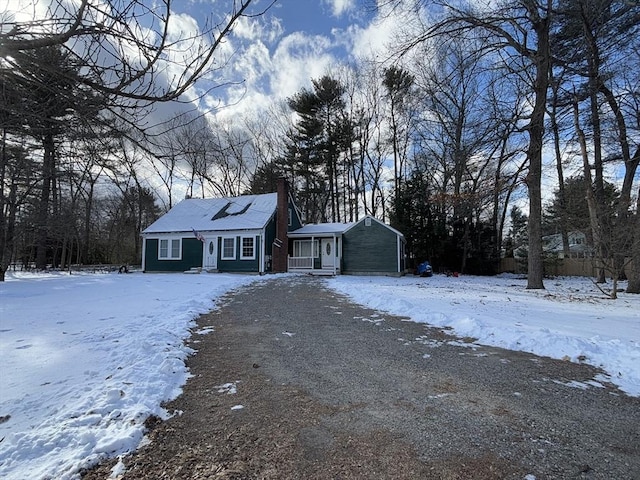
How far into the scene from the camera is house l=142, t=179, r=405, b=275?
65.7 feet

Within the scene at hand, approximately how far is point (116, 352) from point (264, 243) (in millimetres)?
15655

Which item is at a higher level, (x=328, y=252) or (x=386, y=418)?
(x=328, y=252)

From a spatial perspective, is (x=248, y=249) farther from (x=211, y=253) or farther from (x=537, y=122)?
(x=537, y=122)

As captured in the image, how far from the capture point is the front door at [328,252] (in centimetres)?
2173

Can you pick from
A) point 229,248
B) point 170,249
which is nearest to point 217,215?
point 229,248

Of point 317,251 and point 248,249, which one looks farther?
point 317,251

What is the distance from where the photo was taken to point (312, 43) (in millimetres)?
8250

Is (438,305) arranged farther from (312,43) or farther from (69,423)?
(69,423)

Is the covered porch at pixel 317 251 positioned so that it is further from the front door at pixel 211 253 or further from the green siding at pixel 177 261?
the green siding at pixel 177 261

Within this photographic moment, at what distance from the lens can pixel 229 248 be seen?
20.3 metres

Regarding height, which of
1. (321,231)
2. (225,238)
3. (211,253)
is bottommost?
(211,253)

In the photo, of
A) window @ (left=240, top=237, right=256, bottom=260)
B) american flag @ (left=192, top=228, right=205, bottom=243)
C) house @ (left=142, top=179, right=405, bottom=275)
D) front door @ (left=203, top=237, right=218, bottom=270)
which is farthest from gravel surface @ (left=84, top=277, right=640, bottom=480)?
american flag @ (left=192, top=228, right=205, bottom=243)

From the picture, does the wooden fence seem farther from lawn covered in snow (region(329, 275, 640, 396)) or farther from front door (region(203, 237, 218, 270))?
front door (region(203, 237, 218, 270))

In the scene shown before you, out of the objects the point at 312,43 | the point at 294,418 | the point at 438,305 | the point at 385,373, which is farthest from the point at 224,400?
the point at 312,43
